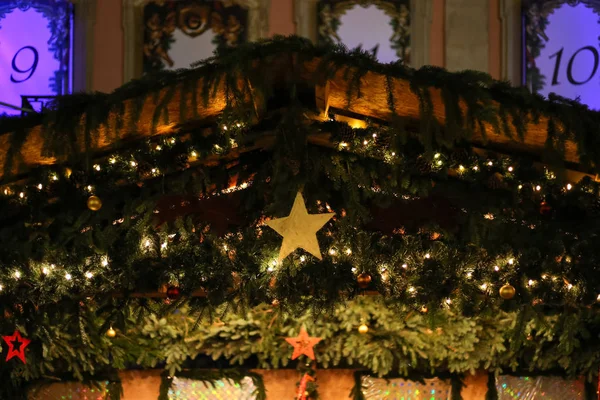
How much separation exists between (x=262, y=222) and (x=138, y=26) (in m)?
5.38

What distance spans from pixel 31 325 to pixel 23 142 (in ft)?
4.36

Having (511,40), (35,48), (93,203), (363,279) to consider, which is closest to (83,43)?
(35,48)

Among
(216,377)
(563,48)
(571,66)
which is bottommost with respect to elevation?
(216,377)

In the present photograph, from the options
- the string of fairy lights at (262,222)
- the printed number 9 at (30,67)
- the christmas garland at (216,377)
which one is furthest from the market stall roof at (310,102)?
the printed number 9 at (30,67)

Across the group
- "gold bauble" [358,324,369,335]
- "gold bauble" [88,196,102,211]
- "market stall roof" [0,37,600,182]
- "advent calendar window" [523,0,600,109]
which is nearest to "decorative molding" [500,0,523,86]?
"advent calendar window" [523,0,600,109]

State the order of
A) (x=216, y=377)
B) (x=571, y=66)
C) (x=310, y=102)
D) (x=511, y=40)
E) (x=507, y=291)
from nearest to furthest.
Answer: (x=310, y=102), (x=507, y=291), (x=216, y=377), (x=571, y=66), (x=511, y=40)

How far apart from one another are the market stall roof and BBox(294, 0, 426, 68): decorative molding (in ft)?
16.4

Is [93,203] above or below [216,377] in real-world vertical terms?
above

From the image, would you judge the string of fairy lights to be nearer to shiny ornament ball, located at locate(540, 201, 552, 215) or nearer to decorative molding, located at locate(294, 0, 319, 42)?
shiny ornament ball, located at locate(540, 201, 552, 215)

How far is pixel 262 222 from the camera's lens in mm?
5258

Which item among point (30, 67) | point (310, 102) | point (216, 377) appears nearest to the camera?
point (310, 102)

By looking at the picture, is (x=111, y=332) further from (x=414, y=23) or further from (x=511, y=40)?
(x=511, y=40)

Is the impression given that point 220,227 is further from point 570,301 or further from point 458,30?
point 458,30

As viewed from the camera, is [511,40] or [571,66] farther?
[511,40]
